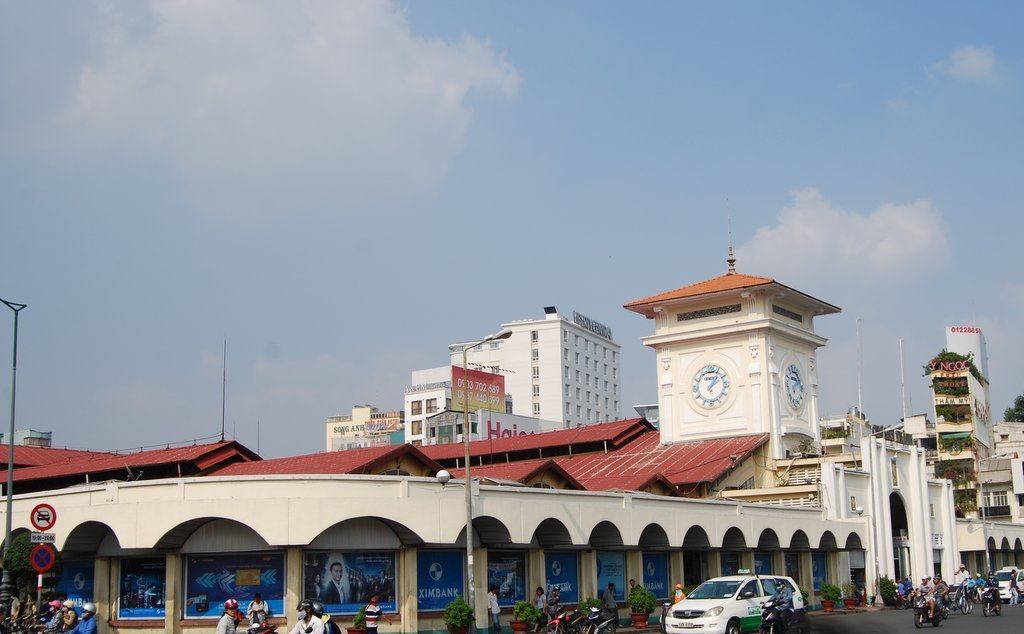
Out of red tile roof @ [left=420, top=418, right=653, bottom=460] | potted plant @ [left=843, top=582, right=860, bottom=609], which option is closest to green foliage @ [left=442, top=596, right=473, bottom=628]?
potted plant @ [left=843, top=582, right=860, bottom=609]

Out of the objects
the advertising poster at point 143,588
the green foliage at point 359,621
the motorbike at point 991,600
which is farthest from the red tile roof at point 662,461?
the advertising poster at point 143,588

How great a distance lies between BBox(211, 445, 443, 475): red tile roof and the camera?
135ft

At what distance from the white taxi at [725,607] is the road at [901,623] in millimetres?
5338

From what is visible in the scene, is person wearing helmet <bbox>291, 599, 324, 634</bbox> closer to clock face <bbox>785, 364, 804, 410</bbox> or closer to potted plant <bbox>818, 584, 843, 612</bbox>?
potted plant <bbox>818, 584, 843, 612</bbox>

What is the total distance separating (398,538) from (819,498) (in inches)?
1035

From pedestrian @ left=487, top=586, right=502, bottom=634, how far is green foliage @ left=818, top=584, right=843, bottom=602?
19.3 meters

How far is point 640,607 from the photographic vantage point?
3972 cm

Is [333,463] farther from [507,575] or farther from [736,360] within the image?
[736,360]

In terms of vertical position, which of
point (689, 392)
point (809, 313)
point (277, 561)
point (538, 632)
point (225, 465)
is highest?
point (809, 313)

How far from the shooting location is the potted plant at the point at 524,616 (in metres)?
35.2

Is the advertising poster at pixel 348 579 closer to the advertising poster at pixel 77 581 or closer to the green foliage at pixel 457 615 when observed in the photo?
the green foliage at pixel 457 615

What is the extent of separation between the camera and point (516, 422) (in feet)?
320

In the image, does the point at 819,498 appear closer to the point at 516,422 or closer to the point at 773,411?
the point at 773,411

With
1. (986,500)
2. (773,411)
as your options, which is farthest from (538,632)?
(986,500)
